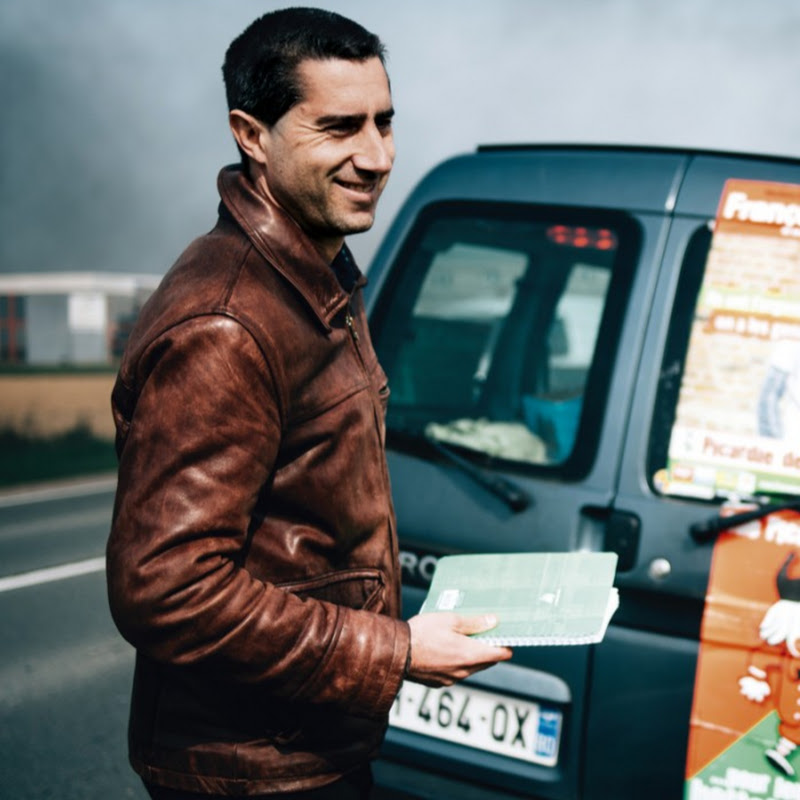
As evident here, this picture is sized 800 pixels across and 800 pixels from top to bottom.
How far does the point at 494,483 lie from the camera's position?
2543mm

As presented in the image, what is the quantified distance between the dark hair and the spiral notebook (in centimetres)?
82

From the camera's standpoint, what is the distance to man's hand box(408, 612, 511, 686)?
4.96 feet

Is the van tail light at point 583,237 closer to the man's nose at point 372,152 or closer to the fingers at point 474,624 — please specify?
the man's nose at point 372,152

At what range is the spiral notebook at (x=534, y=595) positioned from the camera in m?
1.49

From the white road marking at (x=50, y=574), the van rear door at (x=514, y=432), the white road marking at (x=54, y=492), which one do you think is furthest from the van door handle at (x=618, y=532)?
the white road marking at (x=54, y=492)

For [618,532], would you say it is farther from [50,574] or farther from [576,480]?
[50,574]

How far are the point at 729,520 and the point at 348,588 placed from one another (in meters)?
1.11

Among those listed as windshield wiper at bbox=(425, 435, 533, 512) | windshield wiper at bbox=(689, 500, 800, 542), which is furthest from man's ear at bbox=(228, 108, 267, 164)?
windshield wiper at bbox=(689, 500, 800, 542)

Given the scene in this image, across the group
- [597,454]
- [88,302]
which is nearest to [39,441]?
[597,454]

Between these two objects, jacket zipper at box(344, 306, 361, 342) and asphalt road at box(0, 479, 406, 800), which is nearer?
jacket zipper at box(344, 306, 361, 342)

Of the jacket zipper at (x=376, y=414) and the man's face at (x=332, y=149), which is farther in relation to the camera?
the jacket zipper at (x=376, y=414)

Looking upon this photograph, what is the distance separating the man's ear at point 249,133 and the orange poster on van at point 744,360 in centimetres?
136

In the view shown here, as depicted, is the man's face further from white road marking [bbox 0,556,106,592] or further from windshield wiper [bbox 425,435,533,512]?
white road marking [bbox 0,556,106,592]

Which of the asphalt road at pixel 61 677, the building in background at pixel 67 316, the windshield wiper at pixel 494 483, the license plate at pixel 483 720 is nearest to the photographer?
the license plate at pixel 483 720
